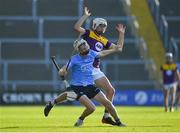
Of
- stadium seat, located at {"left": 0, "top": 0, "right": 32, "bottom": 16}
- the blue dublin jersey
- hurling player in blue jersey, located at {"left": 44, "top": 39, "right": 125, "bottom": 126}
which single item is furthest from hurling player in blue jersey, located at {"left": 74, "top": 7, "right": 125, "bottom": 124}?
stadium seat, located at {"left": 0, "top": 0, "right": 32, "bottom": 16}

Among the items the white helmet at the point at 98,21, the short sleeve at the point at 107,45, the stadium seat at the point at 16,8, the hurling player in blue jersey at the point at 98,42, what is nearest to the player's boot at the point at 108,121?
Result: the hurling player in blue jersey at the point at 98,42

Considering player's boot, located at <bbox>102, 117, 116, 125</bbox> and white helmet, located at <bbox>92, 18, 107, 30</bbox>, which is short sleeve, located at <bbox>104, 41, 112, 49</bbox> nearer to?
white helmet, located at <bbox>92, 18, 107, 30</bbox>

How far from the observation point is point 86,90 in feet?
58.4

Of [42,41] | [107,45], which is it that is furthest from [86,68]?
[42,41]

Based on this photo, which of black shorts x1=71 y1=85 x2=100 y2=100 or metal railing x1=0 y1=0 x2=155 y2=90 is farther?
metal railing x1=0 y1=0 x2=155 y2=90

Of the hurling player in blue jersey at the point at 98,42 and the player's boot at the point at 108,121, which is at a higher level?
the hurling player in blue jersey at the point at 98,42

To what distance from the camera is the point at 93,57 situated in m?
18.0

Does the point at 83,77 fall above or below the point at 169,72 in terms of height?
above

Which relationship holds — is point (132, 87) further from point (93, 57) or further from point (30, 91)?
point (93, 57)

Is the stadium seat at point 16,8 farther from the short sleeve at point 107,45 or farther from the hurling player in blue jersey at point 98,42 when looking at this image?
the short sleeve at point 107,45

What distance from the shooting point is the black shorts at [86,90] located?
698 inches

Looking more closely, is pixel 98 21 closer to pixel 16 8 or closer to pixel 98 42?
pixel 98 42

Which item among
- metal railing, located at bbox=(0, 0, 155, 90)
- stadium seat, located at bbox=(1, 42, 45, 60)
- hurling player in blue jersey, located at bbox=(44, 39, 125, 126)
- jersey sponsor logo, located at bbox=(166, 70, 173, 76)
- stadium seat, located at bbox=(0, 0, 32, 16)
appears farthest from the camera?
stadium seat, located at bbox=(0, 0, 32, 16)

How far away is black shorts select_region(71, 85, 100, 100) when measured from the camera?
58.2 ft
